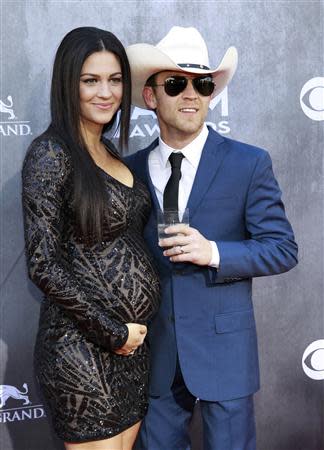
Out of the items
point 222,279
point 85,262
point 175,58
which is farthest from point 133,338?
point 175,58

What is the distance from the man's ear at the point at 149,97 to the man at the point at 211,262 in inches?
4.4

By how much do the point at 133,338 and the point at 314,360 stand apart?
175 centimetres

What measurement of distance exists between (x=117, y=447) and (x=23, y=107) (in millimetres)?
1652

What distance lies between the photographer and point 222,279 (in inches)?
101

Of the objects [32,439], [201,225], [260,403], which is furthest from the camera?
[260,403]

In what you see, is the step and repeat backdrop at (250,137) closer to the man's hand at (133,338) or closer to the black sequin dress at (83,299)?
the black sequin dress at (83,299)

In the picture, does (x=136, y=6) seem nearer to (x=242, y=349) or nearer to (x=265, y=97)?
(x=265, y=97)

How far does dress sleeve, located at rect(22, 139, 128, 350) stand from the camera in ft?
7.27

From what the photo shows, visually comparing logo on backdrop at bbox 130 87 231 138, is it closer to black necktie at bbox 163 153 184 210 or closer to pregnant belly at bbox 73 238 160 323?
black necktie at bbox 163 153 184 210

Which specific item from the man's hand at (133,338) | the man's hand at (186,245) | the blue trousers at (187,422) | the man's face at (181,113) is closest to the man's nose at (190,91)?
the man's face at (181,113)

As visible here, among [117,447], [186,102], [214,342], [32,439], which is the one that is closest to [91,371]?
[117,447]

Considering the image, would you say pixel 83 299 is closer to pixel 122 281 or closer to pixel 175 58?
pixel 122 281

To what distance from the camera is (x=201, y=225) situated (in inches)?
102

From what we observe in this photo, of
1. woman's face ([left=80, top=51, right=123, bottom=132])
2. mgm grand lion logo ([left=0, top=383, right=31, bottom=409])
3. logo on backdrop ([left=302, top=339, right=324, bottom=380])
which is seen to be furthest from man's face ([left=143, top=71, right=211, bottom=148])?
logo on backdrop ([left=302, top=339, right=324, bottom=380])
